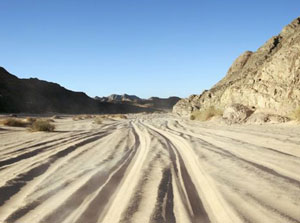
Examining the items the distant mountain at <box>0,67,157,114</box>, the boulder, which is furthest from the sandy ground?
the distant mountain at <box>0,67,157,114</box>

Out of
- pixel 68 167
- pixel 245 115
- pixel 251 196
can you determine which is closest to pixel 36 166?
pixel 68 167

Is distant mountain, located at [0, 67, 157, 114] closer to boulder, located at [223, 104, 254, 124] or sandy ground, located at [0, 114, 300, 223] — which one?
boulder, located at [223, 104, 254, 124]

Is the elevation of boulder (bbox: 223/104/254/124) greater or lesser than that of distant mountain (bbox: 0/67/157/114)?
lesser

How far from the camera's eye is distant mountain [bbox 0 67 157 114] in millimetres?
57688

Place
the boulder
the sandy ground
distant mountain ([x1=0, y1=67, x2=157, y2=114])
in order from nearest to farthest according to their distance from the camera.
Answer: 1. the sandy ground
2. the boulder
3. distant mountain ([x1=0, y1=67, x2=157, y2=114])

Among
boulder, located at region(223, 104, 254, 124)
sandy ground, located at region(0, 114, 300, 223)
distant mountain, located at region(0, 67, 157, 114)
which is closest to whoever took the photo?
sandy ground, located at region(0, 114, 300, 223)

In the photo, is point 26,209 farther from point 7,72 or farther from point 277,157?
point 7,72

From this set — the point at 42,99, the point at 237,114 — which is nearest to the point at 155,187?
the point at 237,114

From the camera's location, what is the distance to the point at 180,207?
2977mm

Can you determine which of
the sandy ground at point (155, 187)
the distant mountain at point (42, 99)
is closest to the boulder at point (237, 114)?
the sandy ground at point (155, 187)

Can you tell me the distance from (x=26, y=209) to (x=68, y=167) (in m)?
2.21

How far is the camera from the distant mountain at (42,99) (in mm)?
57688

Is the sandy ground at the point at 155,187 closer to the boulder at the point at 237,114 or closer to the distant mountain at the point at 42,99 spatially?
the boulder at the point at 237,114

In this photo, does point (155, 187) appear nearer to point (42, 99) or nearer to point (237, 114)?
point (237, 114)
